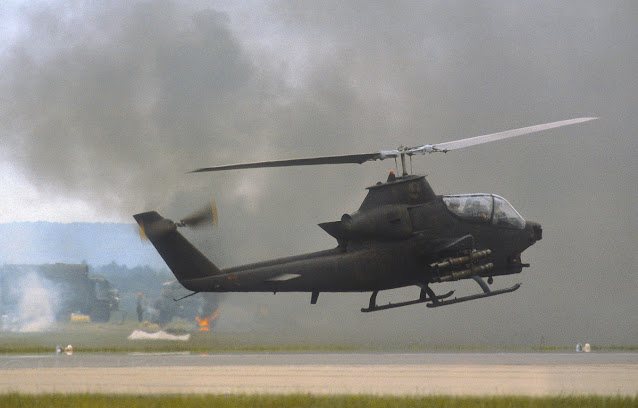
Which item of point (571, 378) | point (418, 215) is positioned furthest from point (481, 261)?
point (571, 378)

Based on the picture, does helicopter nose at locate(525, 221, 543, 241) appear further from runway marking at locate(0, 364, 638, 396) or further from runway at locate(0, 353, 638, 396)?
runway marking at locate(0, 364, 638, 396)

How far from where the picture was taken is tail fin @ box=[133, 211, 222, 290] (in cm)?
2647

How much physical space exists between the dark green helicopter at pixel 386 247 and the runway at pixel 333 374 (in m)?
2.40

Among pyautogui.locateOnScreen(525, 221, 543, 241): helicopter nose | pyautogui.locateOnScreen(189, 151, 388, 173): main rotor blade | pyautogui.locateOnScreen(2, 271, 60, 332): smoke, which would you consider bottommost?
pyautogui.locateOnScreen(2, 271, 60, 332): smoke

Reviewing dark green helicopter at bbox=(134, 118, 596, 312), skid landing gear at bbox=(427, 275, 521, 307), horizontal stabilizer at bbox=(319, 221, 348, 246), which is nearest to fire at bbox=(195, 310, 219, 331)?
dark green helicopter at bbox=(134, 118, 596, 312)

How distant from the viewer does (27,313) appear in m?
33.8

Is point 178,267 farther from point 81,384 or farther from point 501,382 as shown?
point 501,382

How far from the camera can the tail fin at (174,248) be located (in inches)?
1042

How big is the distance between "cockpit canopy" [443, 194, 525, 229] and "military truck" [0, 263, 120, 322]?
14.3 meters

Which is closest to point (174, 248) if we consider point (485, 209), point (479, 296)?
point (479, 296)

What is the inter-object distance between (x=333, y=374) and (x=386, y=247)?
758 centimetres

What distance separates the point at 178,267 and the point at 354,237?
578cm

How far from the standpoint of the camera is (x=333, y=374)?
70.0ft

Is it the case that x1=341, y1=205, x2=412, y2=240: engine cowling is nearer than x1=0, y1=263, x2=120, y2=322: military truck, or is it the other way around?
x1=341, y1=205, x2=412, y2=240: engine cowling
